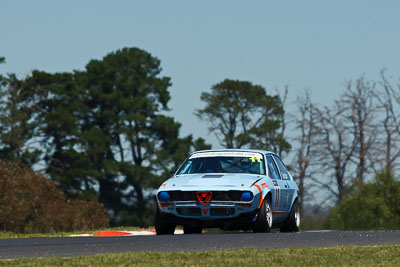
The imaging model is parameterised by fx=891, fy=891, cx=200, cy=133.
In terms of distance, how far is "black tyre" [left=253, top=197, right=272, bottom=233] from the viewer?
16.0 meters

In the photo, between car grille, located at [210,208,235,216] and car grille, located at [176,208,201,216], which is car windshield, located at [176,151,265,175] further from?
car grille, located at [176,208,201,216]

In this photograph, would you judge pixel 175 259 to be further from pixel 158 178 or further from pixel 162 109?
pixel 162 109

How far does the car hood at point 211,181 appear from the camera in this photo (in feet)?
52.1

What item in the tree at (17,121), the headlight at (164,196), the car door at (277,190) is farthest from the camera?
the tree at (17,121)

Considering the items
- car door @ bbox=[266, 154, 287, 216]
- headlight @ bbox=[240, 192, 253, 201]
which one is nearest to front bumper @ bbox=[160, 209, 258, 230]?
headlight @ bbox=[240, 192, 253, 201]

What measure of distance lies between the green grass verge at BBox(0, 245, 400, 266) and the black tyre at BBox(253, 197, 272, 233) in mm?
4095

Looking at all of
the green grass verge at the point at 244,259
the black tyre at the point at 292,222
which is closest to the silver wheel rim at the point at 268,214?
the black tyre at the point at 292,222

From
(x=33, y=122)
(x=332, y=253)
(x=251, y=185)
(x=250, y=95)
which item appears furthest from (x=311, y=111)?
(x=332, y=253)

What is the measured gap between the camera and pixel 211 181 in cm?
1606

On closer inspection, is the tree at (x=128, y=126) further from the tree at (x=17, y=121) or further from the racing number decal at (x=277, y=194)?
the racing number decal at (x=277, y=194)

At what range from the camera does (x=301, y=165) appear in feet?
210

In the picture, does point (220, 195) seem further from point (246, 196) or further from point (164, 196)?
point (164, 196)

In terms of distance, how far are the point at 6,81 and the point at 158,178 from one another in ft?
43.3

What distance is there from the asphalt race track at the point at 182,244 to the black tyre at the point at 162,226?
146cm
